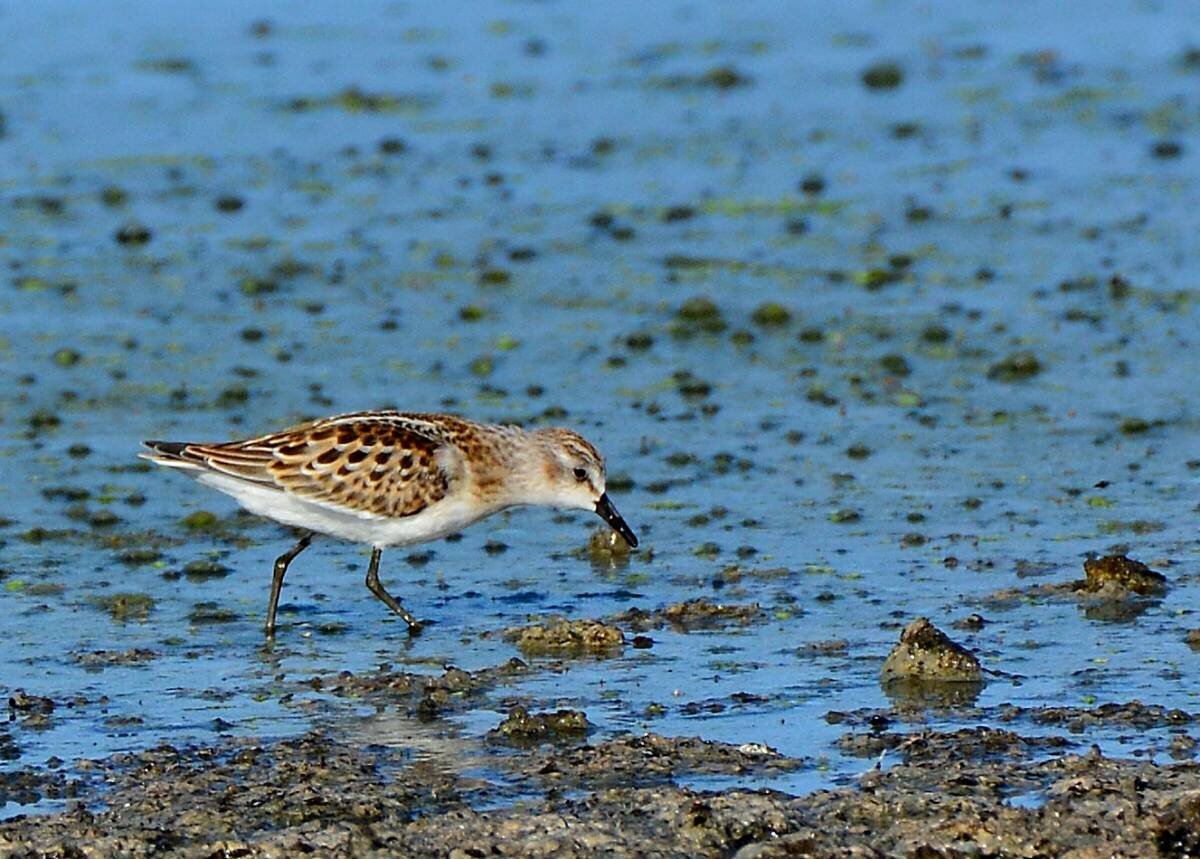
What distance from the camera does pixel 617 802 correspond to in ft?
29.9

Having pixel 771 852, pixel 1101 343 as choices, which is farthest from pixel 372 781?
pixel 1101 343

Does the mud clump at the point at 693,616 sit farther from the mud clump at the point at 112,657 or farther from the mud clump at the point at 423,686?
the mud clump at the point at 112,657

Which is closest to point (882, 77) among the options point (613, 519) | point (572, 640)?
point (613, 519)

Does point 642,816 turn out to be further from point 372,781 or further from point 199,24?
point 199,24

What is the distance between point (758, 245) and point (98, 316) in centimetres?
545

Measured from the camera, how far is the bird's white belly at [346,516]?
1242 centimetres

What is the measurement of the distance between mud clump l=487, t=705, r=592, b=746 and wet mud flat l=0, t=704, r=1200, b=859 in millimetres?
103

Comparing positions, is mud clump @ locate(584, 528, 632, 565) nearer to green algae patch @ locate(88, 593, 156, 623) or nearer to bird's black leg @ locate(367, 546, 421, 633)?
bird's black leg @ locate(367, 546, 421, 633)

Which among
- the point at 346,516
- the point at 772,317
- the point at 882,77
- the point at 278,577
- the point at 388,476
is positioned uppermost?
the point at 882,77

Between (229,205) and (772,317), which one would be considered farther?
(229,205)

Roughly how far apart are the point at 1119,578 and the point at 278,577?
4201mm

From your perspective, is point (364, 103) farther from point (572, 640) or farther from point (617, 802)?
point (617, 802)

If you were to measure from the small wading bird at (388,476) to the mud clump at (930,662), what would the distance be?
2.24 metres

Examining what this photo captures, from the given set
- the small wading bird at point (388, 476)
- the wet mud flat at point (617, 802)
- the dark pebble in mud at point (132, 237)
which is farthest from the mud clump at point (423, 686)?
the dark pebble in mud at point (132, 237)
